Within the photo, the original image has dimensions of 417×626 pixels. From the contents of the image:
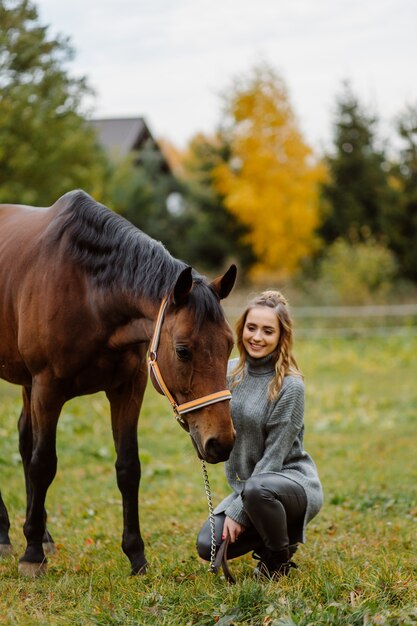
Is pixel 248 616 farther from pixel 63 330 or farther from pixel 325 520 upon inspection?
pixel 325 520

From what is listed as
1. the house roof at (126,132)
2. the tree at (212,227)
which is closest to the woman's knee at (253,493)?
the tree at (212,227)

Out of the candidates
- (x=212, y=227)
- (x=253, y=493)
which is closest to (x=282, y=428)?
(x=253, y=493)

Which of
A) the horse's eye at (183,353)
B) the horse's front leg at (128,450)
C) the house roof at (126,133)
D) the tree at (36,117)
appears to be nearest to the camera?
the horse's eye at (183,353)

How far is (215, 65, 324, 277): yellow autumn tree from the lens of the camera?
72.6ft

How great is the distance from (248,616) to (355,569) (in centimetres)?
67

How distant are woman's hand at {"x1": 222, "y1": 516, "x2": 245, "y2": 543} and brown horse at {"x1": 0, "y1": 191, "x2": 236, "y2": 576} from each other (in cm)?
57

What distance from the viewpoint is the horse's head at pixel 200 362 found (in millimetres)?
3131

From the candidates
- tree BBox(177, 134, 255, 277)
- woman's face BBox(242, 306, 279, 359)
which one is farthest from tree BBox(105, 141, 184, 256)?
woman's face BBox(242, 306, 279, 359)

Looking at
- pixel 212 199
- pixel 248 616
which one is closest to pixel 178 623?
pixel 248 616

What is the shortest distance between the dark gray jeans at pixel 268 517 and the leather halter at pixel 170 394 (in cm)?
48

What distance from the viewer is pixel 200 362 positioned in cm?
320

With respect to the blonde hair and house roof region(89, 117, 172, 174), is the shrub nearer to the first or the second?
house roof region(89, 117, 172, 174)

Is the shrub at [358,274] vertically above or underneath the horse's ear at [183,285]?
underneath

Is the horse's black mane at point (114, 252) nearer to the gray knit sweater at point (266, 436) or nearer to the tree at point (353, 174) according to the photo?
Result: the gray knit sweater at point (266, 436)
